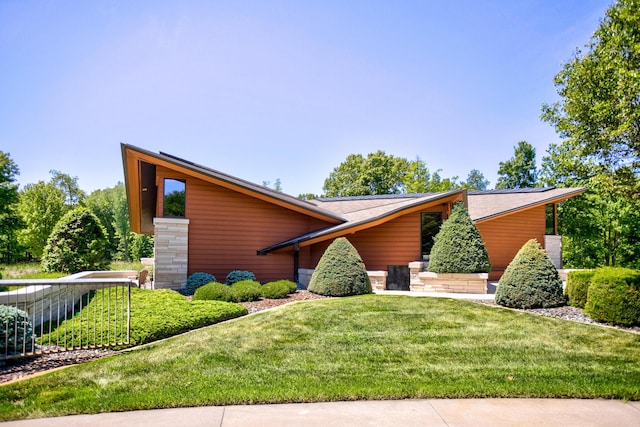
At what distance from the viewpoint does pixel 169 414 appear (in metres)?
3.95

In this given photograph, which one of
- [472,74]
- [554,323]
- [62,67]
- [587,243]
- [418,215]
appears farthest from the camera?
[587,243]

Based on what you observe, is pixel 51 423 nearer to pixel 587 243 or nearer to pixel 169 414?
pixel 169 414

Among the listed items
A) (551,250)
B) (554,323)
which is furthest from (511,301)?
(551,250)

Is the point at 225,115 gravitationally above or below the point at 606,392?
above

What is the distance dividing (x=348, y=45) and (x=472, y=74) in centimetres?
593

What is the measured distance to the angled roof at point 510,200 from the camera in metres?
17.6

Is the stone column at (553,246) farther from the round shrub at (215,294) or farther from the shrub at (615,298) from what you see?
the round shrub at (215,294)

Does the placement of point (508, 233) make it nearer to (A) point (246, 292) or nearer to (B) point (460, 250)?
(B) point (460, 250)

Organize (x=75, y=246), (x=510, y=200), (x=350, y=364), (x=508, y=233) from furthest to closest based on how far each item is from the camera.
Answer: (x=510, y=200) < (x=508, y=233) < (x=75, y=246) < (x=350, y=364)

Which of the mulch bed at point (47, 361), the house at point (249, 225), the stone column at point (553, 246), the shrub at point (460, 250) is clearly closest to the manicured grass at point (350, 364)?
the mulch bed at point (47, 361)

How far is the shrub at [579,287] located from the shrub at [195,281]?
10149 millimetres

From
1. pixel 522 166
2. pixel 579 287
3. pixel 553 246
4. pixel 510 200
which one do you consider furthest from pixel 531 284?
pixel 522 166

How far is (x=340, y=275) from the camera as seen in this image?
11398 millimetres

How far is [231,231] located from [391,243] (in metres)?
6.02
